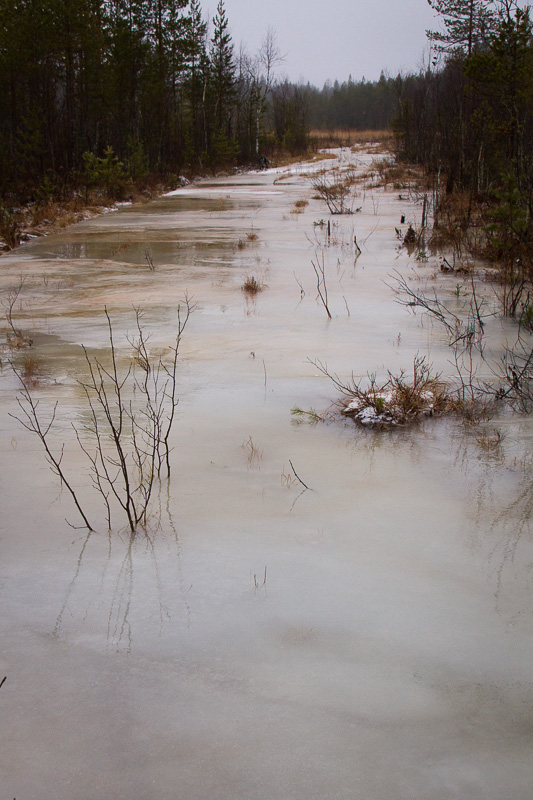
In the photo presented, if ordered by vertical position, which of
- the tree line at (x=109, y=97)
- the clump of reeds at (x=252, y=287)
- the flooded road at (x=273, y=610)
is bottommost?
the flooded road at (x=273, y=610)

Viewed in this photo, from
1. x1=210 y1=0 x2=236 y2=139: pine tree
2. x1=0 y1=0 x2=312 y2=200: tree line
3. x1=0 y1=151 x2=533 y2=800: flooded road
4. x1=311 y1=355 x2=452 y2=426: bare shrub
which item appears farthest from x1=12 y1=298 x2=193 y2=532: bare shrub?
x1=210 y1=0 x2=236 y2=139: pine tree

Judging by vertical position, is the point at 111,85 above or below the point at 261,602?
above

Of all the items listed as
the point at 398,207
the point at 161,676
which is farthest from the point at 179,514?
the point at 398,207

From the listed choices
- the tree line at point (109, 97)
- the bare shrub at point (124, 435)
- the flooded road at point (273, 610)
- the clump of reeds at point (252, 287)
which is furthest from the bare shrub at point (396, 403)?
the tree line at point (109, 97)

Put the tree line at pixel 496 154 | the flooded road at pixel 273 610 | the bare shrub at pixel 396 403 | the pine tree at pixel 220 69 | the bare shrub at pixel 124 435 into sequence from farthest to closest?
the pine tree at pixel 220 69
the tree line at pixel 496 154
the bare shrub at pixel 396 403
the bare shrub at pixel 124 435
the flooded road at pixel 273 610

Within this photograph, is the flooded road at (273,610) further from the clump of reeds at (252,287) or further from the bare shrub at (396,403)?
the clump of reeds at (252,287)

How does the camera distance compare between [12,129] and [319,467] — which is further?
Answer: [12,129]

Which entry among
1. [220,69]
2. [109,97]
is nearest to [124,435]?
[109,97]

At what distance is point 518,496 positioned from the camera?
8.80 feet

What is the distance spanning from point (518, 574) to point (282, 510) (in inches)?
35.7

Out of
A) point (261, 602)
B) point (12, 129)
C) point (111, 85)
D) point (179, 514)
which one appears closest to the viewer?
point (261, 602)

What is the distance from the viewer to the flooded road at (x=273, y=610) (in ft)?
4.80

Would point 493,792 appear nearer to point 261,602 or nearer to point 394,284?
point 261,602

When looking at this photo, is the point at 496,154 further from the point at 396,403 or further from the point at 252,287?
the point at 396,403
